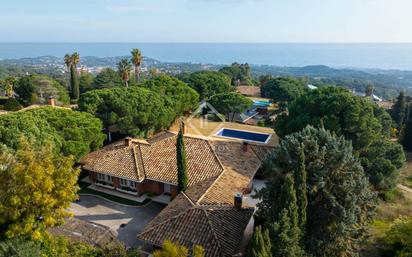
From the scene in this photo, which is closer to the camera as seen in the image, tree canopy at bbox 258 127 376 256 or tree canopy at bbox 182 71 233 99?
tree canopy at bbox 258 127 376 256

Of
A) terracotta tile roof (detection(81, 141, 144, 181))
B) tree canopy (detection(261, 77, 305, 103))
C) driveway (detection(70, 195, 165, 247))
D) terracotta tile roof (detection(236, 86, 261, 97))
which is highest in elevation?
tree canopy (detection(261, 77, 305, 103))

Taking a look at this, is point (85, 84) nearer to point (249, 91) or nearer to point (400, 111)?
point (249, 91)

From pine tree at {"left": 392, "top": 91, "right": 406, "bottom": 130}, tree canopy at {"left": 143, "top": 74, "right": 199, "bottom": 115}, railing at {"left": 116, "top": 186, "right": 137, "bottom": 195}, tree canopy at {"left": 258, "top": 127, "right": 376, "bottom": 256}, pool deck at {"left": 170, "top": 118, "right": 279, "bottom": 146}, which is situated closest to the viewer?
tree canopy at {"left": 258, "top": 127, "right": 376, "bottom": 256}

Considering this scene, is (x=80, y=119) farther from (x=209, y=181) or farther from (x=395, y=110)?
(x=395, y=110)

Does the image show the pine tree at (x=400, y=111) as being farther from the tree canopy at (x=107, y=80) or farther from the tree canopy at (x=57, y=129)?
the tree canopy at (x=107, y=80)

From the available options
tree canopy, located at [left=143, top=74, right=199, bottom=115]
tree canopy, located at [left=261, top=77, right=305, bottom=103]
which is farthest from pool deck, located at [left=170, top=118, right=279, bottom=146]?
tree canopy, located at [left=261, top=77, right=305, bottom=103]

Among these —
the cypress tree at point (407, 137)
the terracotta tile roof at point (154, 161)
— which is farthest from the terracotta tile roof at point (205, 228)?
the cypress tree at point (407, 137)

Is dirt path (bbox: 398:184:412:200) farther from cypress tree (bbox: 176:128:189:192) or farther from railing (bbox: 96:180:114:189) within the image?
railing (bbox: 96:180:114:189)
